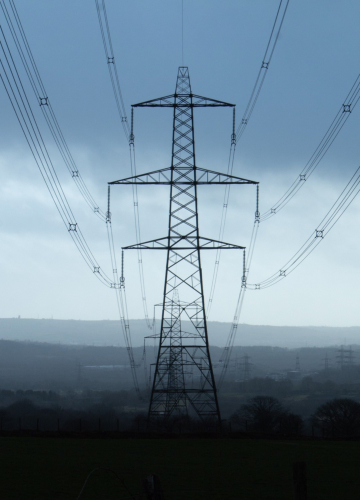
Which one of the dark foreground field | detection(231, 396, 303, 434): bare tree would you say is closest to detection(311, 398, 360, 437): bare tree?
detection(231, 396, 303, 434): bare tree

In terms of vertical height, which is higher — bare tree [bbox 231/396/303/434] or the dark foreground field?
the dark foreground field

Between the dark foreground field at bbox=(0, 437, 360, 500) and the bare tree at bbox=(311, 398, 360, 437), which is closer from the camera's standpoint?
the dark foreground field at bbox=(0, 437, 360, 500)

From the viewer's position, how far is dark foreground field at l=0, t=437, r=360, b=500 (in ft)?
74.8

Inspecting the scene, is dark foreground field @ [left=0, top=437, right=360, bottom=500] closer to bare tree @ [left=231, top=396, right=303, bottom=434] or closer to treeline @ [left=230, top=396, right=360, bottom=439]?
bare tree @ [left=231, top=396, right=303, bottom=434]

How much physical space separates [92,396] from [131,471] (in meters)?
166

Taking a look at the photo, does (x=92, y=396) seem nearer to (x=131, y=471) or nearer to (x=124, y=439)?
(x=124, y=439)

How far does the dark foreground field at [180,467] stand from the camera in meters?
22.8

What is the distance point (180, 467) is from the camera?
29.0 meters

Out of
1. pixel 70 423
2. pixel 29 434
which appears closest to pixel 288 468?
pixel 29 434

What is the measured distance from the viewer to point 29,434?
4612cm

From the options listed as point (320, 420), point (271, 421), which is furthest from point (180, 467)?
point (320, 420)

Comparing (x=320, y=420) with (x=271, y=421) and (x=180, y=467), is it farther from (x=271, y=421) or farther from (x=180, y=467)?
(x=180, y=467)

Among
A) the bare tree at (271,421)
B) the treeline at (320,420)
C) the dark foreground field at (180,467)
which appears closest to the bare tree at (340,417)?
the treeline at (320,420)

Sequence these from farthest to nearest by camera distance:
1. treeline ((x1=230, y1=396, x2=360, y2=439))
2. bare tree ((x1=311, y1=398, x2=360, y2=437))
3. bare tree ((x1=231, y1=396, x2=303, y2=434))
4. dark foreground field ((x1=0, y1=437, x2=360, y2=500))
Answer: bare tree ((x1=311, y1=398, x2=360, y2=437)) → treeline ((x1=230, y1=396, x2=360, y2=439)) → bare tree ((x1=231, y1=396, x2=303, y2=434)) → dark foreground field ((x1=0, y1=437, x2=360, y2=500))
